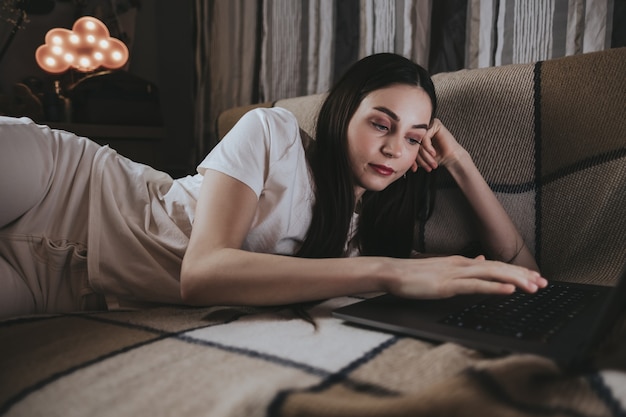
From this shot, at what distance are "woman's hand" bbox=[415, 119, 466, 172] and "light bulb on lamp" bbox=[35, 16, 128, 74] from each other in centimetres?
144

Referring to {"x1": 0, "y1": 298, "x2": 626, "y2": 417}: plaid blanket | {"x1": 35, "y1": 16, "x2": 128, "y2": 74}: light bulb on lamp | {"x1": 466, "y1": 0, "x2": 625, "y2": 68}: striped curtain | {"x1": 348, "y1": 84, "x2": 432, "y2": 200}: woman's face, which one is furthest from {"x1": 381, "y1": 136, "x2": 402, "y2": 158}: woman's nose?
{"x1": 35, "y1": 16, "x2": 128, "y2": 74}: light bulb on lamp

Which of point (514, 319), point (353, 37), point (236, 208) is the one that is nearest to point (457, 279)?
point (514, 319)

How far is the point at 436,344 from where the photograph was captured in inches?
21.6

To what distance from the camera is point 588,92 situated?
34.6 inches

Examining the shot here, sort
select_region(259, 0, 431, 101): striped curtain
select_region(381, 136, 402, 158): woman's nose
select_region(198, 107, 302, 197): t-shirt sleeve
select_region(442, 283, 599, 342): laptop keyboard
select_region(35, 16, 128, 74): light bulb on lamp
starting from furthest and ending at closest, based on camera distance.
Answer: select_region(35, 16, 128, 74): light bulb on lamp < select_region(259, 0, 431, 101): striped curtain < select_region(381, 136, 402, 158): woman's nose < select_region(198, 107, 302, 197): t-shirt sleeve < select_region(442, 283, 599, 342): laptop keyboard

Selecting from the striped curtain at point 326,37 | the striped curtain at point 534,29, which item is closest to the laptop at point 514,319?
the striped curtain at point 534,29

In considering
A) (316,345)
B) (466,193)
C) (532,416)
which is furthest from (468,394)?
(466,193)

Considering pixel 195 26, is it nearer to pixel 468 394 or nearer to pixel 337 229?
pixel 337 229

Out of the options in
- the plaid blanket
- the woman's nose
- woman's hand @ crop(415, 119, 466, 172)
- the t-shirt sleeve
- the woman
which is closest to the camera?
the plaid blanket

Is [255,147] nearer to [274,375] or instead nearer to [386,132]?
[386,132]

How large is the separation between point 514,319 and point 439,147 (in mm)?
548

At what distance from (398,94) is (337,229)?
0.95 feet

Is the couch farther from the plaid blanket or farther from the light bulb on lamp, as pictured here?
the light bulb on lamp

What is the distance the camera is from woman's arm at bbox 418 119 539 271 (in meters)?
0.98
